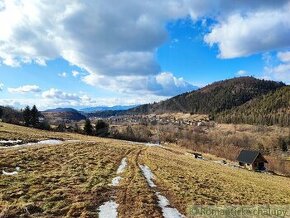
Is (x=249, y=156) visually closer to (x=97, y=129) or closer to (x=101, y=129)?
(x=101, y=129)

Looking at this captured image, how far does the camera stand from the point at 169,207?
20.8m

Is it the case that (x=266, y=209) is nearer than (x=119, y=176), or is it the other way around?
(x=266, y=209)

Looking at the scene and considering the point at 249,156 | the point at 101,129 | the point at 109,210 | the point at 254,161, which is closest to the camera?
the point at 109,210

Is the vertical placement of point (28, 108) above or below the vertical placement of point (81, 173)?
above

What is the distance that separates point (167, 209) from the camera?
20234mm

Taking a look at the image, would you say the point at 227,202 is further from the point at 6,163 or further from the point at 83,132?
the point at 83,132

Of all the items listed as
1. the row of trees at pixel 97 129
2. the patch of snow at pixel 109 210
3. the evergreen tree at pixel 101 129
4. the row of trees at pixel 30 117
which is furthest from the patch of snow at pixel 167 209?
the evergreen tree at pixel 101 129

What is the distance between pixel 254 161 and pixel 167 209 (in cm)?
8785

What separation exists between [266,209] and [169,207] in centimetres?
978

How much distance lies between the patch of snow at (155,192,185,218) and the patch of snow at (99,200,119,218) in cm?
273

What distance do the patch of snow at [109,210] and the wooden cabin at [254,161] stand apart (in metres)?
88.3

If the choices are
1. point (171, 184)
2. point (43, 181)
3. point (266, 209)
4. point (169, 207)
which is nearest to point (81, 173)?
point (43, 181)

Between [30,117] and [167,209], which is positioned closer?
[167,209]

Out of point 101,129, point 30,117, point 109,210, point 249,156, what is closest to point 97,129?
point 101,129
